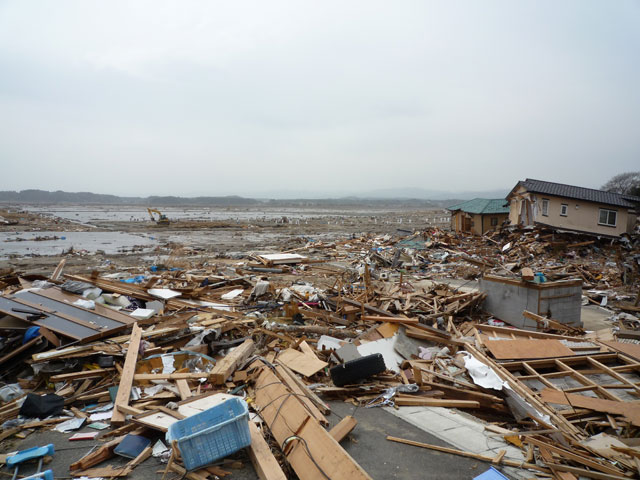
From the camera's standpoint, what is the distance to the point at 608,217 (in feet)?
76.2

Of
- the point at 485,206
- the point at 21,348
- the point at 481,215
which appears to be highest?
the point at 485,206

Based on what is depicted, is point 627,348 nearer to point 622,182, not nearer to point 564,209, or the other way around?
point 564,209

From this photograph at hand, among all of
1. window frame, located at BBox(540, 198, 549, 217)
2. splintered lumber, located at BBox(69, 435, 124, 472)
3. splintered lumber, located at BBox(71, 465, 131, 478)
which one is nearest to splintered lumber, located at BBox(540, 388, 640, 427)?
splintered lumber, located at BBox(71, 465, 131, 478)

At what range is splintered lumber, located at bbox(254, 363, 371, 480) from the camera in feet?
12.4

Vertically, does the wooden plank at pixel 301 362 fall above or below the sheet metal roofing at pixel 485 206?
below

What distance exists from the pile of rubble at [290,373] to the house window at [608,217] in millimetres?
14916

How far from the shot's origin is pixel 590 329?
10.4m

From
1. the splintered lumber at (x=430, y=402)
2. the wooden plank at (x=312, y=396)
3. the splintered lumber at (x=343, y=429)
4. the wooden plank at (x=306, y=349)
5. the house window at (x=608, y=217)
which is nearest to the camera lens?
the splintered lumber at (x=343, y=429)

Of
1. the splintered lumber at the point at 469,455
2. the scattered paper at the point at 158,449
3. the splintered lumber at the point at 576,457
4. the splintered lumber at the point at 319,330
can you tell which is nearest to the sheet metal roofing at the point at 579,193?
the splintered lumber at the point at 319,330

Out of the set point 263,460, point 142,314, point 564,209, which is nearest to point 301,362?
point 263,460

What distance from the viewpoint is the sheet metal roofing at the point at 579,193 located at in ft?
76.4

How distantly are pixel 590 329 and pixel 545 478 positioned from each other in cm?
825

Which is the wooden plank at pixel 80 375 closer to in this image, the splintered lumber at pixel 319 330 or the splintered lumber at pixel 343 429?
the splintered lumber at pixel 319 330

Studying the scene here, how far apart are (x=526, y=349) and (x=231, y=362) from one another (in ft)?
18.5
